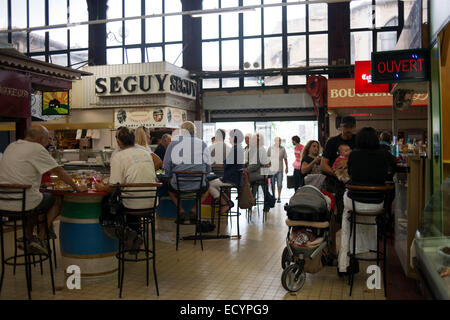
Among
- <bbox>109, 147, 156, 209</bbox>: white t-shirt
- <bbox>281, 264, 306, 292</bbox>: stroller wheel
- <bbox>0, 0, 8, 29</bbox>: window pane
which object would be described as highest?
<bbox>0, 0, 8, 29</bbox>: window pane

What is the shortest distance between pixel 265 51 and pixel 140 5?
515 cm

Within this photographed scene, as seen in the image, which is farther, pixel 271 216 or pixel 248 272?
pixel 271 216

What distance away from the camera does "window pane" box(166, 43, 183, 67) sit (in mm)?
16016

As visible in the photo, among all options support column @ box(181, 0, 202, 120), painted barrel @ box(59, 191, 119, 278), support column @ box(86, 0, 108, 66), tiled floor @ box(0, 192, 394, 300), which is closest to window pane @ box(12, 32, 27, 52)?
support column @ box(86, 0, 108, 66)

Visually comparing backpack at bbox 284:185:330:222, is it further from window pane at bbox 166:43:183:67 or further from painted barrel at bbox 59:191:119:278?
window pane at bbox 166:43:183:67

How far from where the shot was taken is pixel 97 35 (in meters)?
16.8

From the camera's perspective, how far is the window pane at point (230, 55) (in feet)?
51.5

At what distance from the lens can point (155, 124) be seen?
13.2 m

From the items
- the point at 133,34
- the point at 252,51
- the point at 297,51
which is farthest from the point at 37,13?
the point at 297,51

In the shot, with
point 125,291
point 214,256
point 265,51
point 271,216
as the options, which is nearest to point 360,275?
point 214,256

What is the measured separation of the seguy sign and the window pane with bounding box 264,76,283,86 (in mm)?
9263

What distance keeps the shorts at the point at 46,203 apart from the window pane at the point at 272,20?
40.7 ft

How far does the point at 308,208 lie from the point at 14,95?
6076 millimetres
